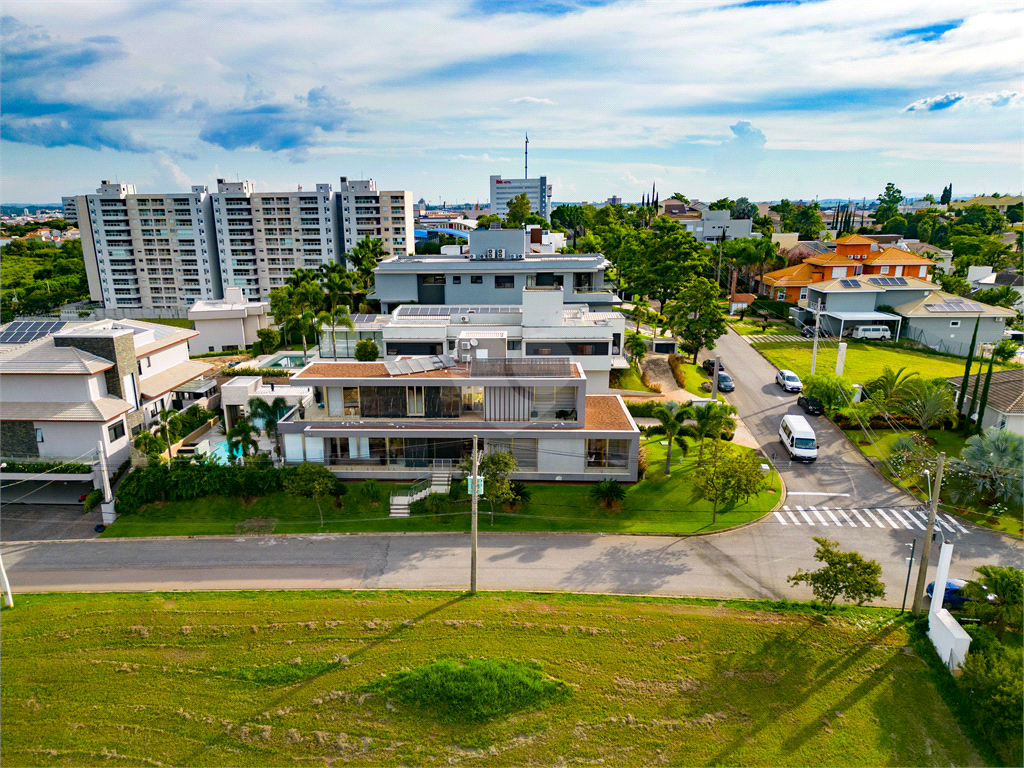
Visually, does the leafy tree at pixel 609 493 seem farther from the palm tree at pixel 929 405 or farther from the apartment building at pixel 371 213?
the apartment building at pixel 371 213

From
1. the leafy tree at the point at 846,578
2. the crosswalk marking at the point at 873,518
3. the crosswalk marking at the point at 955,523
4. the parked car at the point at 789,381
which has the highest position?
the parked car at the point at 789,381

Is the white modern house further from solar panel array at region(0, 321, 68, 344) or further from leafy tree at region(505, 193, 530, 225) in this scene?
leafy tree at region(505, 193, 530, 225)

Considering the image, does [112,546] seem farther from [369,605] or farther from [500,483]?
[500,483]

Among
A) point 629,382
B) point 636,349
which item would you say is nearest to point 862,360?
point 636,349

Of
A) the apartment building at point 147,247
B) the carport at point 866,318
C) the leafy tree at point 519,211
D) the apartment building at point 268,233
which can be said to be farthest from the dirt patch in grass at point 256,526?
the leafy tree at point 519,211

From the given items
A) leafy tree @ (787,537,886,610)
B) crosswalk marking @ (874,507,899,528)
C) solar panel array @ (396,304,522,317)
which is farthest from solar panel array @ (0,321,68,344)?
crosswalk marking @ (874,507,899,528)
